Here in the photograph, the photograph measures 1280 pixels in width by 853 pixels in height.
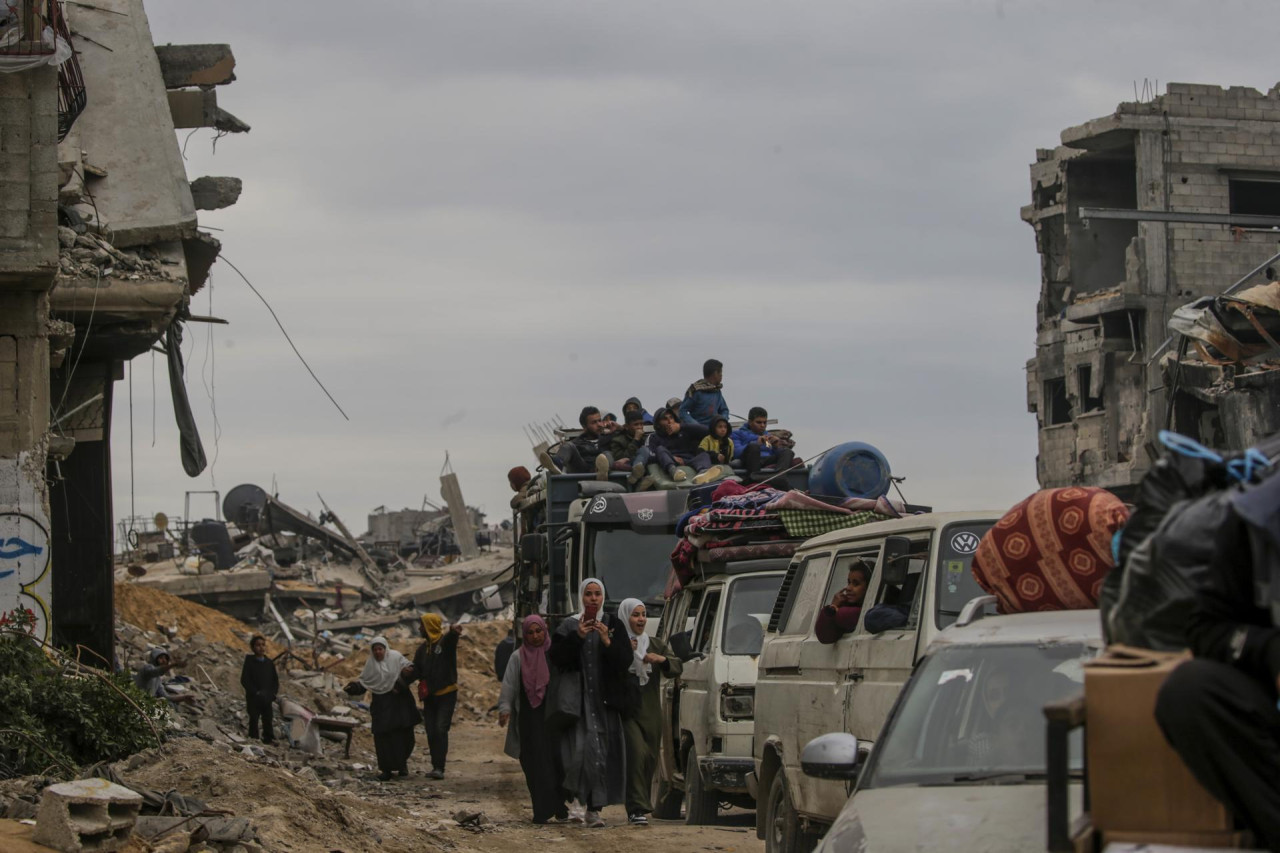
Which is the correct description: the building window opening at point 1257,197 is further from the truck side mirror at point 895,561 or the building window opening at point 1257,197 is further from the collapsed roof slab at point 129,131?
the truck side mirror at point 895,561

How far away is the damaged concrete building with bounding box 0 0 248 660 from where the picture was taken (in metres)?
14.8

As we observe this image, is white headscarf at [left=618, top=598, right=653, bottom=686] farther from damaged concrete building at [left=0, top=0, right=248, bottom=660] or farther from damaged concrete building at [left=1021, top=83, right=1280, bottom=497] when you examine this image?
damaged concrete building at [left=1021, top=83, right=1280, bottom=497]

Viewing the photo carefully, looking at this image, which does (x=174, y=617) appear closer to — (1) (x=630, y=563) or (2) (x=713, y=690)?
(1) (x=630, y=563)

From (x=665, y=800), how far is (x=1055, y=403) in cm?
3452

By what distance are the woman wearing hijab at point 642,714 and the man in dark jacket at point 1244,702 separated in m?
10.2

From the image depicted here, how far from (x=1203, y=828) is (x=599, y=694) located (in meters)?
10.1

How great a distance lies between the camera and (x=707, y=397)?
61.5 feet

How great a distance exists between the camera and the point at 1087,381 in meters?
44.5

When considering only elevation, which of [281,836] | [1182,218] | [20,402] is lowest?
[281,836]

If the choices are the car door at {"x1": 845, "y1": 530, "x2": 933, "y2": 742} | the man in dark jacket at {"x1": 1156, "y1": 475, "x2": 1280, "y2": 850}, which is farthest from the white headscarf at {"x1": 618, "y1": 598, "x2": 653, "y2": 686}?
the man in dark jacket at {"x1": 1156, "y1": 475, "x2": 1280, "y2": 850}

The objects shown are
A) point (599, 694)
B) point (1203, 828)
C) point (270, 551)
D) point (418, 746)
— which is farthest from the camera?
point (270, 551)

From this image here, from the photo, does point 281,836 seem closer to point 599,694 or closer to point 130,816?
point 130,816

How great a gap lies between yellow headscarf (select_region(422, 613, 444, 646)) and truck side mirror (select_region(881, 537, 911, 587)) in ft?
A: 35.2

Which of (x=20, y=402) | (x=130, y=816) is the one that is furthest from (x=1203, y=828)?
(x=20, y=402)
